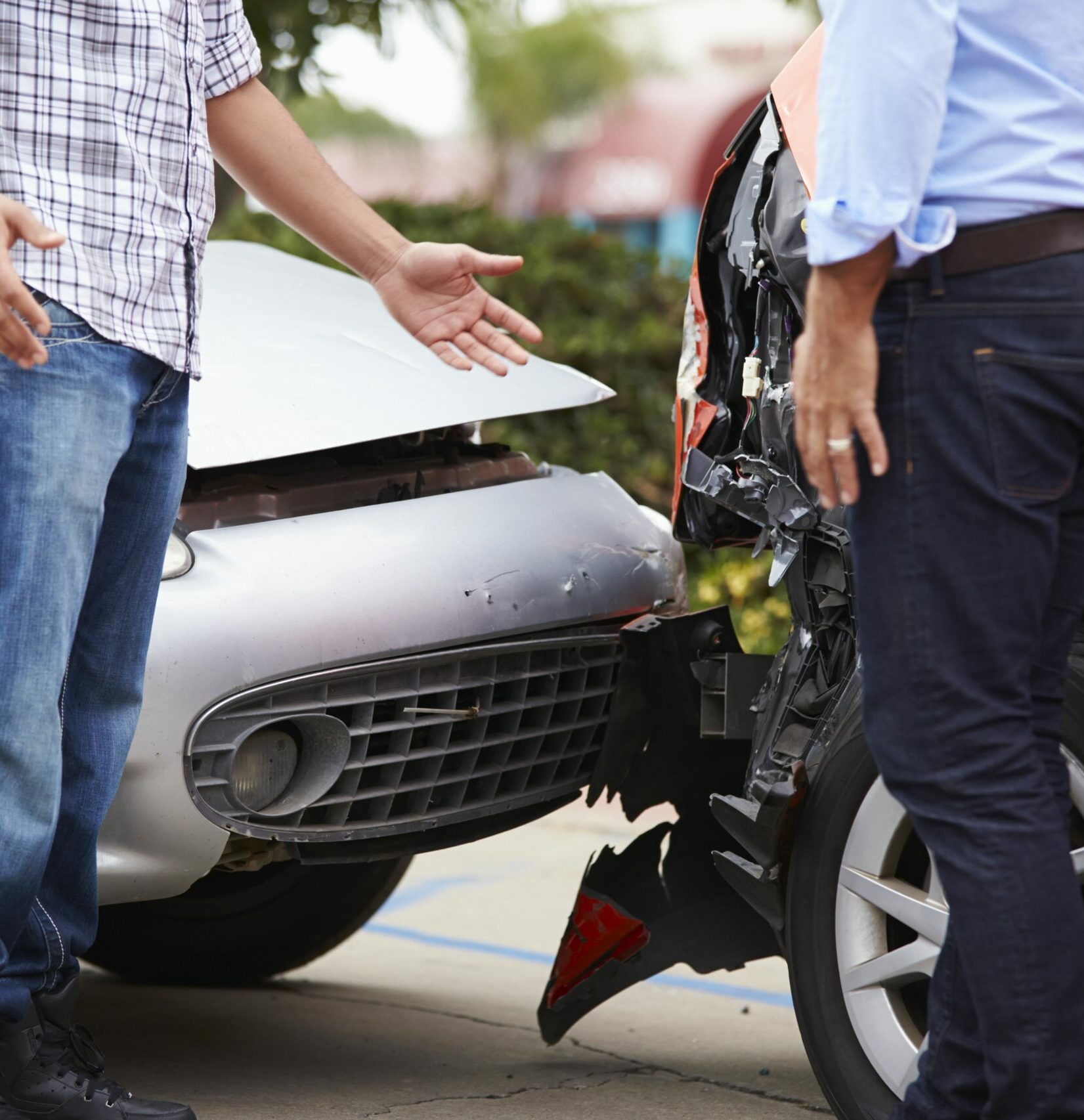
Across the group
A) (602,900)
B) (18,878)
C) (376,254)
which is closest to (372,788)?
(602,900)

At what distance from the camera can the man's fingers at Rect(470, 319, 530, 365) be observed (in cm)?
247

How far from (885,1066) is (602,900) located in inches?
23.1

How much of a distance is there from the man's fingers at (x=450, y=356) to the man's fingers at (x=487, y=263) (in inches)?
4.7

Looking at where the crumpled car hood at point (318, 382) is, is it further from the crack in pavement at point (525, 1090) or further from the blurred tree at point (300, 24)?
the blurred tree at point (300, 24)

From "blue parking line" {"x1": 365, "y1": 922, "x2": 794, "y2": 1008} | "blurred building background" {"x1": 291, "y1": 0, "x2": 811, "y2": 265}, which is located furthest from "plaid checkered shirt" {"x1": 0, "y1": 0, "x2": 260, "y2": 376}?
"blurred building background" {"x1": 291, "y1": 0, "x2": 811, "y2": 265}

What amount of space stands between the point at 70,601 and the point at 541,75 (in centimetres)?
3572

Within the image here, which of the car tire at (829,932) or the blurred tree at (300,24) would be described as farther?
the blurred tree at (300,24)

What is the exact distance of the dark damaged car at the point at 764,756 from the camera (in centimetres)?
229

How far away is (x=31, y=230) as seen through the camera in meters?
1.90

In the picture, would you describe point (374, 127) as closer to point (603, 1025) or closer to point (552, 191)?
point (552, 191)

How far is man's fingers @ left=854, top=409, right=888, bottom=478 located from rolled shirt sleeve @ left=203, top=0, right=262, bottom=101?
47.3 inches

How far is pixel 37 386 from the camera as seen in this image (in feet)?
6.72

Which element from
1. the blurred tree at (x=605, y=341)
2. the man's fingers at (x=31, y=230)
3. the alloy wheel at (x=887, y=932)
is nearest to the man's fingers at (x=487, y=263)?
the man's fingers at (x=31, y=230)

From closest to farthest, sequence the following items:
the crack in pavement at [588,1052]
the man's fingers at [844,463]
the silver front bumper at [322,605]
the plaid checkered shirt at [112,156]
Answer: the man's fingers at [844,463] < the plaid checkered shirt at [112,156] < the silver front bumper at [322,605] < the crack in pavement at [588,1052]
